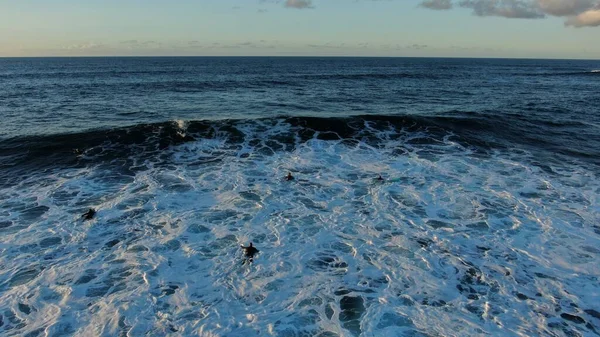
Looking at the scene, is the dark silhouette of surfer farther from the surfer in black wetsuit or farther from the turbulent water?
the surfer in black wetsuit

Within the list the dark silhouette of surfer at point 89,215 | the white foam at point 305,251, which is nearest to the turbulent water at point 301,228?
the white foam at point 305,251

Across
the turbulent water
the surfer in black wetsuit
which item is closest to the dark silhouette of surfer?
the turbulent water

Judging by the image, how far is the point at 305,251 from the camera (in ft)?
44.2

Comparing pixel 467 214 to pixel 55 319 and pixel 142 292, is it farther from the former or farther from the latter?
pixel 55 319

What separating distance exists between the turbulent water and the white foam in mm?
67

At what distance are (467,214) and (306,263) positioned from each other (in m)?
7.80

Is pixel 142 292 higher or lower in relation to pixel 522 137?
lower

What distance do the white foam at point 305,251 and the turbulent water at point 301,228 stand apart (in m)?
0.07

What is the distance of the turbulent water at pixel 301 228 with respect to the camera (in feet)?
34.3

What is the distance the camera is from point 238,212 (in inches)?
646

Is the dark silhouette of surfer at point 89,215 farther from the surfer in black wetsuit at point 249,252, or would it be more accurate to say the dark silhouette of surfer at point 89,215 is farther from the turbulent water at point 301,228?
the surfer in black wetsuit at point 249,252

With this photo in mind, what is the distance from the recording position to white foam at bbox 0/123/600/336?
10359 mm

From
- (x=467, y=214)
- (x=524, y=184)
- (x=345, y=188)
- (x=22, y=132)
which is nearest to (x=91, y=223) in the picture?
(x=345, y=188)

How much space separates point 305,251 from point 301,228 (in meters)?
1.69
